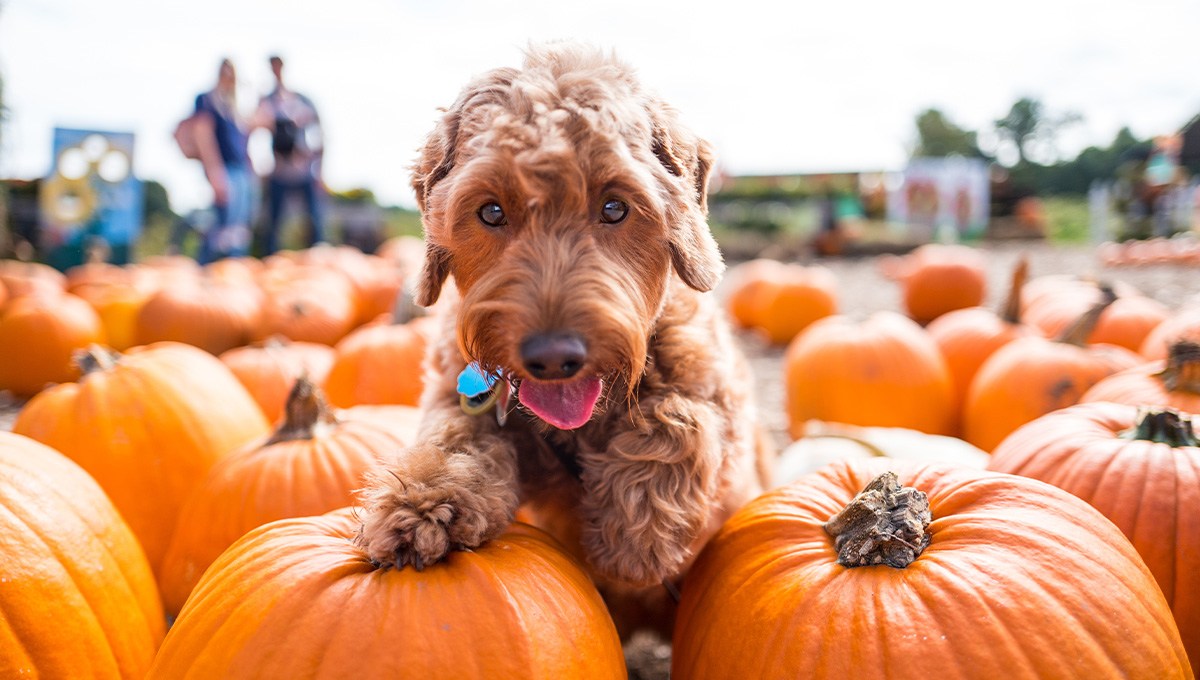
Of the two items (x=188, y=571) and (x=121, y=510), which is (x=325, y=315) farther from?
(x=188, y=571)

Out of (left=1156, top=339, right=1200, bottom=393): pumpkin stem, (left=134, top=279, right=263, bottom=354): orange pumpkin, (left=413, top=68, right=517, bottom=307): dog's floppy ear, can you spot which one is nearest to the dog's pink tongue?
(left=413, top=68, right=517, bottom=307): dog's floppy ear

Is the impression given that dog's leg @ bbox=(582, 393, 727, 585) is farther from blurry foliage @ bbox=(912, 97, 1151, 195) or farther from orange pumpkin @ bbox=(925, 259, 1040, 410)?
blurry foliage @ bbox=(912, 97, 1151, 195)

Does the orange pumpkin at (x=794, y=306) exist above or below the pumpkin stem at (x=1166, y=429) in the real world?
above

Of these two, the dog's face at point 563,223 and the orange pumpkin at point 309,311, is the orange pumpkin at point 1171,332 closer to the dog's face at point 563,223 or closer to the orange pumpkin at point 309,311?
the dog's face at point 563,223

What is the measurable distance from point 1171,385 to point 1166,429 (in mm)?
847

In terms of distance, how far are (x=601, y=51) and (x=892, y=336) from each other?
4.04 meters

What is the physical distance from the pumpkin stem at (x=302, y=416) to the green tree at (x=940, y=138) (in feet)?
202

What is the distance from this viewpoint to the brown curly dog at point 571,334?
199 centimetres

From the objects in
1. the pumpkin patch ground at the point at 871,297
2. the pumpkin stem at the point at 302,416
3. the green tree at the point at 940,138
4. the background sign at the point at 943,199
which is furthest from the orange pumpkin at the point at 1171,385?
the green tree at the point at 940,138

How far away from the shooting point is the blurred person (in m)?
11.6

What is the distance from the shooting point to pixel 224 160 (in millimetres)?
11906

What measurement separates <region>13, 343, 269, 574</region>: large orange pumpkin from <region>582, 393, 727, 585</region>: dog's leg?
7.14 feet

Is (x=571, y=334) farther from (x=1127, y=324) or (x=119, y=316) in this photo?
(x=119, y=316)

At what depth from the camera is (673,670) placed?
2.43 m
